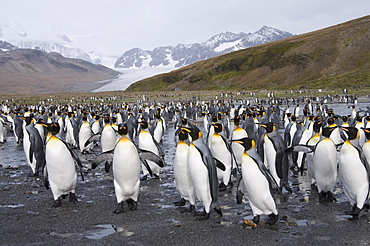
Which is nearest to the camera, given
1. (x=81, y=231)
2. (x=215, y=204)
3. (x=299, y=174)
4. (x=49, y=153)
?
(x=81, y=231)

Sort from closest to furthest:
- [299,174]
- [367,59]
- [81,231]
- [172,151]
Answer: [81,231], [299,174], [172,151], [367,59]

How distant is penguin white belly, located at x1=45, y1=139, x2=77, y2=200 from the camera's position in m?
5.54

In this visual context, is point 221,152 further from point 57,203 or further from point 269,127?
point 57,203

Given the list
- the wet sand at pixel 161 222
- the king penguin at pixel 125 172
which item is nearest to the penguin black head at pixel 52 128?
the king penguin at pixel 125 172

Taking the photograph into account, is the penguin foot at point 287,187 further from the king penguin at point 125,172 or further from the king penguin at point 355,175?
the king penguin at point 125,172

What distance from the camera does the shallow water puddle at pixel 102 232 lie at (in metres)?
4.41

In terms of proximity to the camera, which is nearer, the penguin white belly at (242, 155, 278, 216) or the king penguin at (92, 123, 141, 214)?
the penguin white belly at (242, 155, 278, 216)

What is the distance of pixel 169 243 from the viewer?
4184mm

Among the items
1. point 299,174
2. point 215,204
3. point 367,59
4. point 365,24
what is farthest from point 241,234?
point 365,24

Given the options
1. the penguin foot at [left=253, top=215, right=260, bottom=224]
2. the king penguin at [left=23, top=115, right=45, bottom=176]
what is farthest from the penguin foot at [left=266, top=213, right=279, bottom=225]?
the king penguin at [left=23, top=115, right=45, bottom=176]

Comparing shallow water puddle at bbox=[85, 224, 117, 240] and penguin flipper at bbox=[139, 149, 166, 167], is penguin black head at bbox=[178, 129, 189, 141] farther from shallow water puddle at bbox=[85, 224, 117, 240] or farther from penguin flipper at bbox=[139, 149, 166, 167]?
shallow water puddle at bbox=[85, 224, 117, 240]

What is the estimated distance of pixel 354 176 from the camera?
4.89 m

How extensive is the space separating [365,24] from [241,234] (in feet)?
309

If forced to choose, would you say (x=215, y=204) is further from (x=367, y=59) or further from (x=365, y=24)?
(x=365, y=24)
